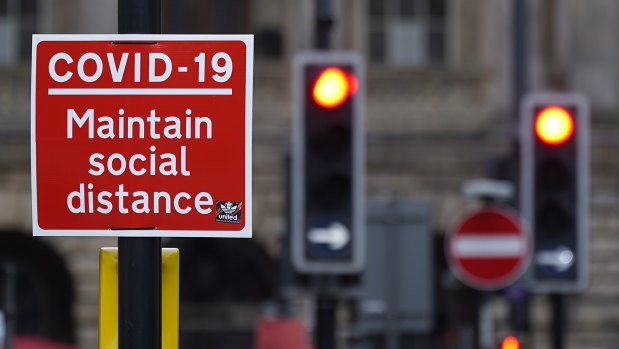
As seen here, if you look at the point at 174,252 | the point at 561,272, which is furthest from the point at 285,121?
the point at 174,252

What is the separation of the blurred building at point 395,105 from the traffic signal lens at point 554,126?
1347cm

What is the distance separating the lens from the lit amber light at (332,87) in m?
7.89

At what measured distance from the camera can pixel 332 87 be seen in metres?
7.89

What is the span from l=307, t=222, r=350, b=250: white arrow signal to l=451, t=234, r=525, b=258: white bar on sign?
13.0 ft

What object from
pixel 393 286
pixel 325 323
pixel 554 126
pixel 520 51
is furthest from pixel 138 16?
pixel 520 51

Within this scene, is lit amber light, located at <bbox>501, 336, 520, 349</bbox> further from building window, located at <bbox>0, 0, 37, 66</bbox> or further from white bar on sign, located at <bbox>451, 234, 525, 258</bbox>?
building window, located at <bbox>0, 0, 37, 66</bbox>

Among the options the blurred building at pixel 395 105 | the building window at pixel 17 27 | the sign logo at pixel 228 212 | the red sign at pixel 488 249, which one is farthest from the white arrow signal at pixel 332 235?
the building window at pixel 17 27

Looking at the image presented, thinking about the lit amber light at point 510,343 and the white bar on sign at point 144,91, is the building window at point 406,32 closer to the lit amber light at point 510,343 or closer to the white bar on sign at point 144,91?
the lit amber light at point 510,343

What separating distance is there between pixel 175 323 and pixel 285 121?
18.7 m

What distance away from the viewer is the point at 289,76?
896 inches

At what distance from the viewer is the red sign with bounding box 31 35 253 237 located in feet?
13.1

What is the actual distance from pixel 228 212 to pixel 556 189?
16.8 ft

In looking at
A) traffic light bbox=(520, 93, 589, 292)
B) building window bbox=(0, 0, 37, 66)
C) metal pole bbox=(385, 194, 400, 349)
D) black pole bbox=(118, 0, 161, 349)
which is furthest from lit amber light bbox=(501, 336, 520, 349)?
building window bbox=(0, 0, 37, 66)

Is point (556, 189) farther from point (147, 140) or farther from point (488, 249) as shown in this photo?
point (147, 140)
